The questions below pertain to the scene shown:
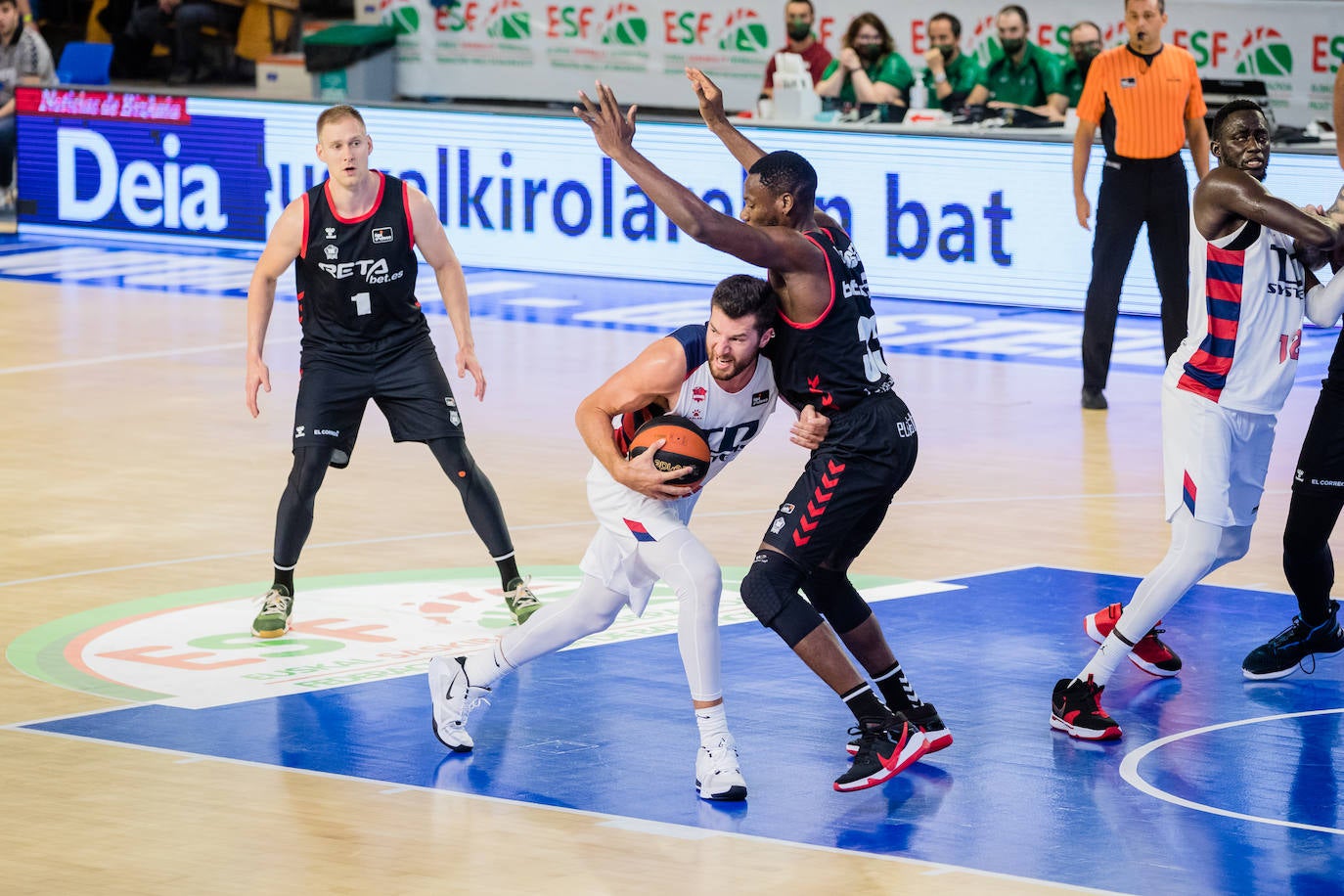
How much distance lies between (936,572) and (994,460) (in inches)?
102

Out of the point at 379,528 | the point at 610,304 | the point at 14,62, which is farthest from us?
the point at 14,62

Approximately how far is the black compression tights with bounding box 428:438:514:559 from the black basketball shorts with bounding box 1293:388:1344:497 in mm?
2937

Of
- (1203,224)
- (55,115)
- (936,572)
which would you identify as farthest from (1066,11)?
(1203,224)

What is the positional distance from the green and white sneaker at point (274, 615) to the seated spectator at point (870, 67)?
12.1m

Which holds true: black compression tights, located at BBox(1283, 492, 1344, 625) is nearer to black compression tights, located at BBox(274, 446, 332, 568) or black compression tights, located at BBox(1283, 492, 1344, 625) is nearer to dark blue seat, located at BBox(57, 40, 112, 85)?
black compression tights, located at BBox(274, 446, 332, 568)

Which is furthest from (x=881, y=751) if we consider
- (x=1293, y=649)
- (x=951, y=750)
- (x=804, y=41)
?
(x=804, y=41)

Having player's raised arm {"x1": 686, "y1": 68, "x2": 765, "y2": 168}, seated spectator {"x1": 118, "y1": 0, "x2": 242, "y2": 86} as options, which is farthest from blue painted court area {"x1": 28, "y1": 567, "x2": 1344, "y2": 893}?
seated spectator {"x1": 118, "y1": 0, "x2": 242, "y2": 86}

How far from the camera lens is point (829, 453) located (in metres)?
6.88

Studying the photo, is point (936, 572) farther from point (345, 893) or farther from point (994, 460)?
point (345, 893)

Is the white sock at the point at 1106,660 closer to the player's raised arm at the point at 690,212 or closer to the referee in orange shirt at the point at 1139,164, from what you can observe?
the player's raised arm at the point at 690,212

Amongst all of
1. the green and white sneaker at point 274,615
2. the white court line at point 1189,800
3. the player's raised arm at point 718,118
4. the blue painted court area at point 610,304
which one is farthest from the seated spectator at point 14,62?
the white court line at point 1189,800

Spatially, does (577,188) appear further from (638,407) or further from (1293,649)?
(638,407)

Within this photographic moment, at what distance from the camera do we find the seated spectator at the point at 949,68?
1980cm

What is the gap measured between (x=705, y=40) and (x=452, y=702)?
65.1 feet
